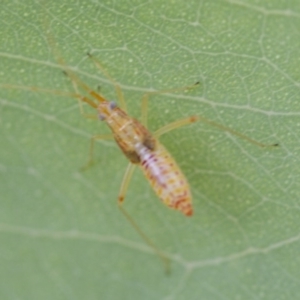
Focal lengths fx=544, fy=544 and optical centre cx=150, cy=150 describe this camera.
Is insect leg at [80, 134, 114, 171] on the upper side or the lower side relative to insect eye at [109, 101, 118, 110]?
lower

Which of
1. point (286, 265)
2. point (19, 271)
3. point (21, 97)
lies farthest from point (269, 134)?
point (19, 271)

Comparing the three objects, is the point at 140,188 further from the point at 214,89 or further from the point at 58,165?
the point at 214,89

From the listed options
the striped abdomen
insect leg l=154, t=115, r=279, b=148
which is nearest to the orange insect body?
the striped abdomen

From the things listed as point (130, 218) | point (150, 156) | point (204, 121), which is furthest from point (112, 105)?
point (130, 218)

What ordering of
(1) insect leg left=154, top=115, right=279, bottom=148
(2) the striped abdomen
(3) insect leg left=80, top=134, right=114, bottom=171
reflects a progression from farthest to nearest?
(3) insect leg left=80, top=134, right=114, bottom=171 → (1) insect leg left=154, top=115, right=279, bottom=148 → (2) the striped abdomen

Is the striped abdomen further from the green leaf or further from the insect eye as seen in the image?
the insect eye

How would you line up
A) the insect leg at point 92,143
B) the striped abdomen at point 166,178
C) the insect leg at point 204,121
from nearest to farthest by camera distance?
the striped abdomen at point 166,178 → the insect leg at point 204,121 → the insect leg at point 92,143

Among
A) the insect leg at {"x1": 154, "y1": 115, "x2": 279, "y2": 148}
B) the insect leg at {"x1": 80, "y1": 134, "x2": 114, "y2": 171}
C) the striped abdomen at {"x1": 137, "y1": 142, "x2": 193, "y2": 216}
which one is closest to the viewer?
the striped abdomen at {"x1": 137, "y1": 142, "x2": 193, "y2": 216}

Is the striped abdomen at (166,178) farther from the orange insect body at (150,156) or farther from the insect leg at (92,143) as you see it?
the insect leg at (92,143)

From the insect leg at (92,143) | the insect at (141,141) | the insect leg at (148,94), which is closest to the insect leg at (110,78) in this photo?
the insect at (141,141)
